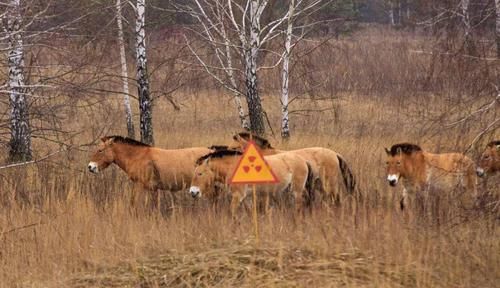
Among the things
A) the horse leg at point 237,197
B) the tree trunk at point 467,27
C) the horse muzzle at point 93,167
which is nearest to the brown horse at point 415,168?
the horse leg at point 237,197

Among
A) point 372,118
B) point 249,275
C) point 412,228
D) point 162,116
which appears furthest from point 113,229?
point 162,116

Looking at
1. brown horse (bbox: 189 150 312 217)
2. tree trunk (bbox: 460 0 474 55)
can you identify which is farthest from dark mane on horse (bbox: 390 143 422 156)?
tree trunk (bbox: 460 0 474 55)

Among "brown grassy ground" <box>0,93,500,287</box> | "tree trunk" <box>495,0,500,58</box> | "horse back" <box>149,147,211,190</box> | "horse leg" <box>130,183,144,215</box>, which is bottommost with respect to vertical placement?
"brown grassy ground" <box>0,93,500,287</box>

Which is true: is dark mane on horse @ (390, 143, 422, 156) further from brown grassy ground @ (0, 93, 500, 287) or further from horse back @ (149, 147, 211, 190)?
horse back @ (149, 147, 211, 190)

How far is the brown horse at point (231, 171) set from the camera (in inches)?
476

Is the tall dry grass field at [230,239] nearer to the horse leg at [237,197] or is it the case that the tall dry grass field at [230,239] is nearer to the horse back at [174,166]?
the horse leg at [237,197]

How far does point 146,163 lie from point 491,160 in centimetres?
546

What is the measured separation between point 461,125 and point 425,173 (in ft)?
12.0

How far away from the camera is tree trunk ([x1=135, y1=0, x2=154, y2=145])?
18453mm

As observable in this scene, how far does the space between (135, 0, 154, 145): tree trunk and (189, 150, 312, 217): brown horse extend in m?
6.69

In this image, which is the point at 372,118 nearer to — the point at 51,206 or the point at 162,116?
the point at 162,116

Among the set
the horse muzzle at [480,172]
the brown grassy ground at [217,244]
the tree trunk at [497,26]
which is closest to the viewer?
the brown grassy ground at [217,244]

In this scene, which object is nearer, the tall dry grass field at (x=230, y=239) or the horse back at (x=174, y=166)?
the tall dry grass field at (x=230, y=239)

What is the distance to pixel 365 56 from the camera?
37.2 metres
